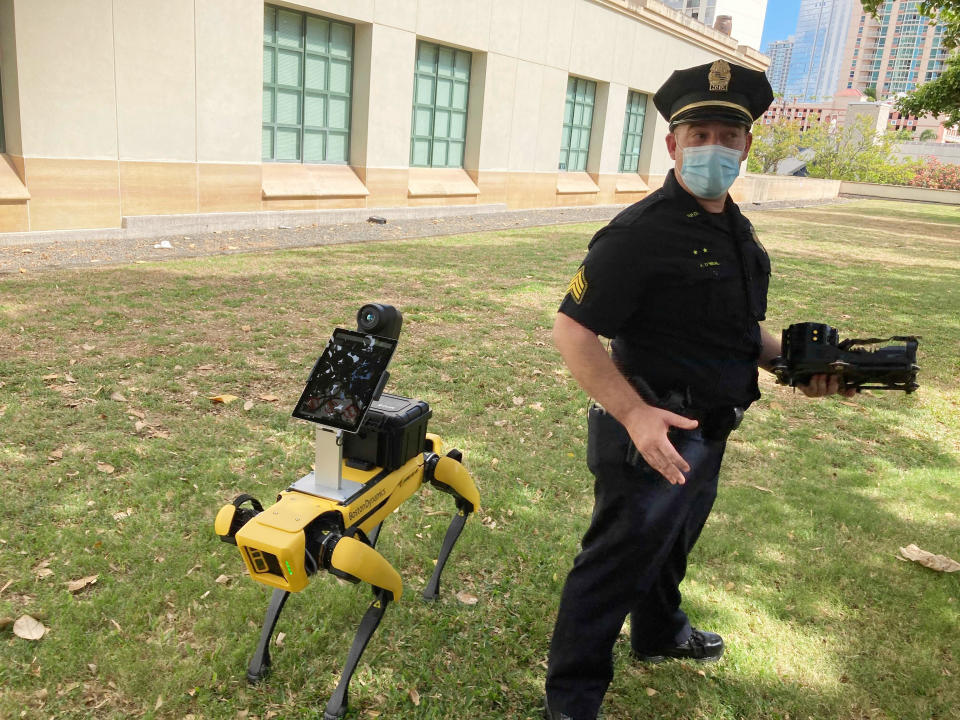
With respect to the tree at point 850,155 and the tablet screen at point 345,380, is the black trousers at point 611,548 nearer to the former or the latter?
the tablet screen at point 345,380

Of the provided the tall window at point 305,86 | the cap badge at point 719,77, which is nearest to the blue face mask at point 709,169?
the cap badge at point 719,77

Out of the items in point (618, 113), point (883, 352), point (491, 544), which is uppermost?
point (618, 113)

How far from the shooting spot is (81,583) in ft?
10.5

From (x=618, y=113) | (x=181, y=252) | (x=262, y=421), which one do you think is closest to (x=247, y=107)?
(x=181, y=252)

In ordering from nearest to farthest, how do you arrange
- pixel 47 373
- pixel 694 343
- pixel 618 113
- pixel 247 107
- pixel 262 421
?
pixel 694 343, pixel 262 421, pixel 47 373, pixel 247 107, pixel 618 113

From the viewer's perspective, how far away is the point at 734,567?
12.5 feet

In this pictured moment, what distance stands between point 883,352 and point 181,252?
10.4 meters

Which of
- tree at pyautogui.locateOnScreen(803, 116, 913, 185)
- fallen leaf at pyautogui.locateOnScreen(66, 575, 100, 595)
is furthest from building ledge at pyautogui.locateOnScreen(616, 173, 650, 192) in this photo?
tree at pyautogui.locateOnScreen(803, 116, 913, 185)

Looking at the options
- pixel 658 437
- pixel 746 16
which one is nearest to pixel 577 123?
pixel 658 437

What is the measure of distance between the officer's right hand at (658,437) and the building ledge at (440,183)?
16.1 metres

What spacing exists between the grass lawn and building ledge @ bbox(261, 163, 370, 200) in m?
Result: 7.09

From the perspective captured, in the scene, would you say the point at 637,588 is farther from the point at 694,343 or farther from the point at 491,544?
the point at 491,544

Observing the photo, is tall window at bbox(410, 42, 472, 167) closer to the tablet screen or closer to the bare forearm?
the tablet screen

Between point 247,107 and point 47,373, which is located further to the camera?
point 247,107
